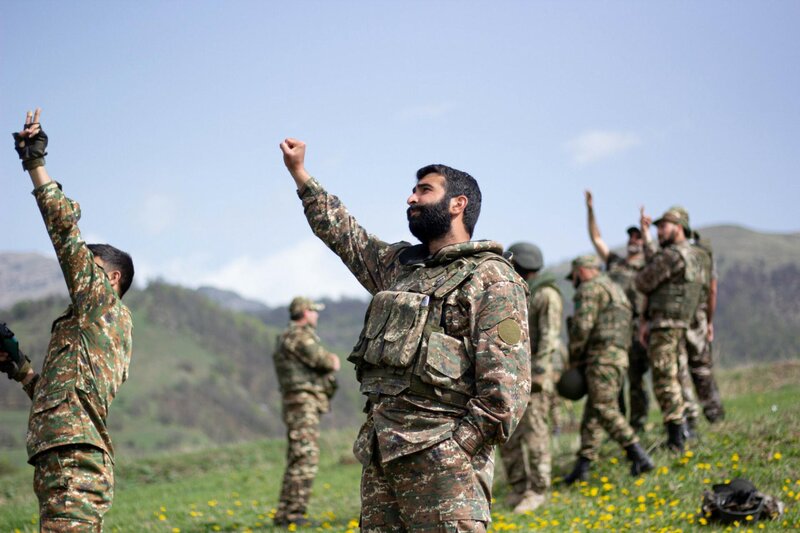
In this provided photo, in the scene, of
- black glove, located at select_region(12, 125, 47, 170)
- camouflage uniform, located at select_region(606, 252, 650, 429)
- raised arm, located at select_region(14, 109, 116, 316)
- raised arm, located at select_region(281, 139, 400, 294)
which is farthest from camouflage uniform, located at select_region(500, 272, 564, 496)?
black glove, located at select_region(12, 125, 47, 170)

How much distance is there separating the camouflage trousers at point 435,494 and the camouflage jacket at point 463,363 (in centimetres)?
8

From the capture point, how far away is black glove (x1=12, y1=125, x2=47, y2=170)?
494 cm

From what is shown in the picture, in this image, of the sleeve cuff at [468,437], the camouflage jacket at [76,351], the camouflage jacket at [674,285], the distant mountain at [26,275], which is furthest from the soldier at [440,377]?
the distant mountain at [26,275]

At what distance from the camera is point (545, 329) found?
9.29 metres

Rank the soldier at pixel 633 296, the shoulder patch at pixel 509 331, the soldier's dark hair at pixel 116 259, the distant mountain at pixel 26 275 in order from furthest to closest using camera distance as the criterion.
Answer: the distant mountain at pixel 26 275 < the soldier at pixel 633 296 < the soldier's dark hair at pixel 116 259 < the shoulder patch at pixel 509 331

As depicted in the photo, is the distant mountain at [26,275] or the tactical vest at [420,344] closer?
the tactical vest at [420,344]

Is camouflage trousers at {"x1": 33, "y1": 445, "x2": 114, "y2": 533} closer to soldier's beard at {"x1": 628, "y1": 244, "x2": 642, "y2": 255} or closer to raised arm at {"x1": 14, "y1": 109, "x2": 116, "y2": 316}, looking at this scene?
raised arm at {"x1": 14, "y1": 109, "x2": 116, "y2": 316}

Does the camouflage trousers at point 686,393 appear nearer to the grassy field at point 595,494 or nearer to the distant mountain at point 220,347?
the grassy field at point 595,494

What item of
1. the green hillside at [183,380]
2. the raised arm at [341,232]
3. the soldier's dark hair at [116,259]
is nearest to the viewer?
the raised arm at [341,232]

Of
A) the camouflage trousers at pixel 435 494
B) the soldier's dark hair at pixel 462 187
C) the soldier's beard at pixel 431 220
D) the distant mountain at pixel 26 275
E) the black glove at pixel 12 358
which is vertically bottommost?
the camouflage trousers at pixel 435 494

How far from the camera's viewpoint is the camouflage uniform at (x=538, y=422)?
9195mm

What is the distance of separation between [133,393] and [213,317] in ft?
94.9

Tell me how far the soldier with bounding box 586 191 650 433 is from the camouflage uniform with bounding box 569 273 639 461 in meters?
0.93

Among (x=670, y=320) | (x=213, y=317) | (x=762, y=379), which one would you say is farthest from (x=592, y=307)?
(x=213, y=317)
